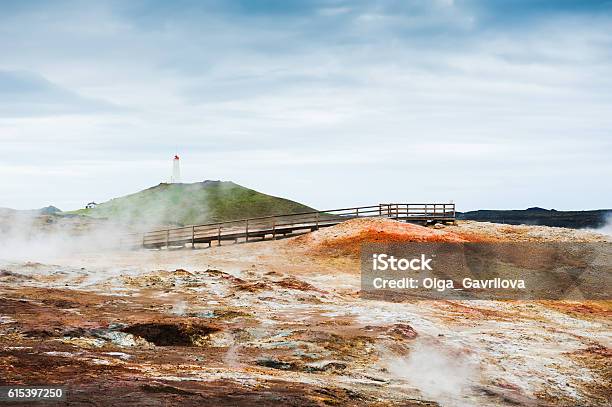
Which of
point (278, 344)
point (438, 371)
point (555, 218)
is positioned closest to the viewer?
point (438, 371)

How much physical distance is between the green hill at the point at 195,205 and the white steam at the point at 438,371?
47181 mm

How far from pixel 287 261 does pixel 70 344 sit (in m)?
21.1

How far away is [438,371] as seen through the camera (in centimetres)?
1173

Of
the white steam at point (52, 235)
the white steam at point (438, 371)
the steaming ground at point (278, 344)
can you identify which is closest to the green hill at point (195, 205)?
the white steam at point (52, 235)

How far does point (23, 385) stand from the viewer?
8008 millimetres

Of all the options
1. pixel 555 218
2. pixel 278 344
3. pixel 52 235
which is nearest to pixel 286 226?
pixel 52 235

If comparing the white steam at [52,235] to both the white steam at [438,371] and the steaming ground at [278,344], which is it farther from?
the white steam at [438,371]

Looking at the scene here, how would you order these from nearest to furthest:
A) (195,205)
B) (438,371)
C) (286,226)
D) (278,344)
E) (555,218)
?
(438,371)
(278,344)
(286,226)
(195,205)
(555,218)

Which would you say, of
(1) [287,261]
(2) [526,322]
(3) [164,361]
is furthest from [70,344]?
(1) [287,261]

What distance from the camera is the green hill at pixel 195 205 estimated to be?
197 feet

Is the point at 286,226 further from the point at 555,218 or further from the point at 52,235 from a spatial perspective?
the point at 555,218

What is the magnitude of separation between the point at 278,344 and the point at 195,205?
175 feet

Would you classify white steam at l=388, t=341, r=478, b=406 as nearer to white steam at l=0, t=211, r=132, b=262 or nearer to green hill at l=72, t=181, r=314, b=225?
white steam at l=0, t=211, r=132, b=262

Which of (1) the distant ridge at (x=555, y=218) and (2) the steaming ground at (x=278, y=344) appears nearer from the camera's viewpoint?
(2) the steaming ground at (x=278, y=344)
